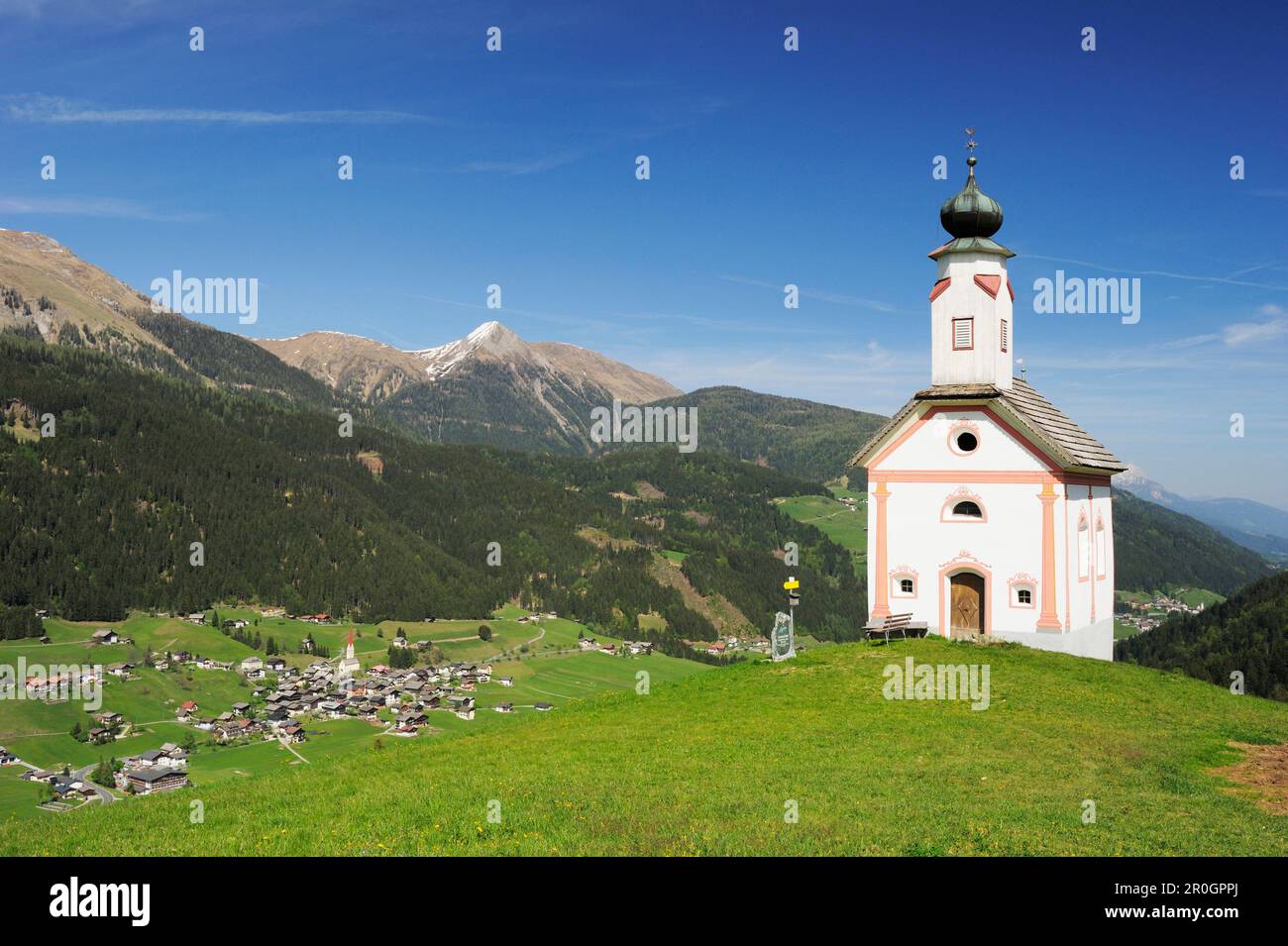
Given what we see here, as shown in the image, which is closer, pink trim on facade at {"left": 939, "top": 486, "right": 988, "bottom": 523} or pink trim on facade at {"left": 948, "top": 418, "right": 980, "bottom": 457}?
pink trim on facade at {"left": 939, "top": 486, "right": 988, "bottom": 523}

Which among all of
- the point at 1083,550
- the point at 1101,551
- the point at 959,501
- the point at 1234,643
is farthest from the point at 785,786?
the point at 1234,643

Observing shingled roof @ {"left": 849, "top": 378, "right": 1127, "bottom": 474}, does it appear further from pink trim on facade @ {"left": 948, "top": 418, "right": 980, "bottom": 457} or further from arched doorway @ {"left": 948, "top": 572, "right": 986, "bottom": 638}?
arched doorway @ {"left": 948, "top": 572, "right": 986, "bottom": 638}

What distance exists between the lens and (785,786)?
1859 cm

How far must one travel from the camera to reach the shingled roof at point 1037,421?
123 ft

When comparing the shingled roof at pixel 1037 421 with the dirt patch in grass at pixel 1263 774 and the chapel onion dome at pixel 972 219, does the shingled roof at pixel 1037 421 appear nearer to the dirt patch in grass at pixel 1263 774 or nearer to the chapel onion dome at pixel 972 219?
the chapel onion dome at pixel 972 219

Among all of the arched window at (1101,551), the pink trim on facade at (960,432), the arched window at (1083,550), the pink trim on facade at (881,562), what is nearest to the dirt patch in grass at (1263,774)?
the arched window at (1083,550)

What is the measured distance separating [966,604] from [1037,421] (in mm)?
8327

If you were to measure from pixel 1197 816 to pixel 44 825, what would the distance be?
22.1 m

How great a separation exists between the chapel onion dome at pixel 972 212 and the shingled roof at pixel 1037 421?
6.95 m

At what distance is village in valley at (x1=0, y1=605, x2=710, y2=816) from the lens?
4146 inches

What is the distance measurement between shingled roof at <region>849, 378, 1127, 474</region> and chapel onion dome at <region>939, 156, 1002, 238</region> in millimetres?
6947

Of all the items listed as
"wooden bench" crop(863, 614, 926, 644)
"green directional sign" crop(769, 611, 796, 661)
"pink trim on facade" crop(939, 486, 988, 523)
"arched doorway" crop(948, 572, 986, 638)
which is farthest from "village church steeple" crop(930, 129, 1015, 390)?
"green directional sign" crop(769, 611, 796, 661)
